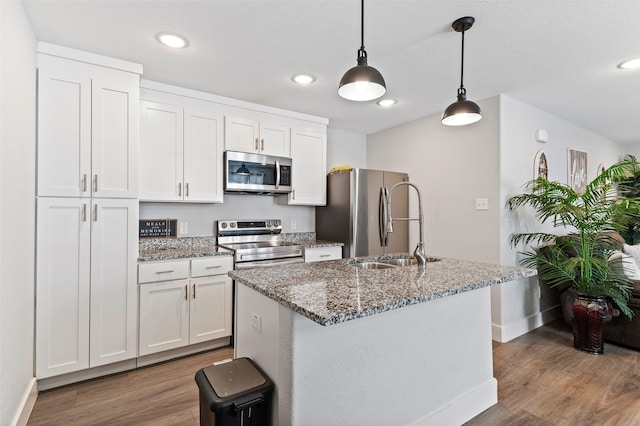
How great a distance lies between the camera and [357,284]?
1524 mm

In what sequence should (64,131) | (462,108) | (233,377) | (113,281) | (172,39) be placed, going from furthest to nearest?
(113,281) → (64,131) → (172,39) → (462,108) → (233,377)

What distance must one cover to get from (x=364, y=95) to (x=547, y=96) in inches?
100

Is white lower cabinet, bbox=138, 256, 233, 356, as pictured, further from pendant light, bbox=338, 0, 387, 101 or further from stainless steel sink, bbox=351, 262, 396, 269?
pendant light, bbox=338, 0, 387, 101

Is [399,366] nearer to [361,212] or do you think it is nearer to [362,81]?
[362,81]

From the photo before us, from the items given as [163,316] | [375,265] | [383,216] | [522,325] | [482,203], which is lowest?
[522,325]

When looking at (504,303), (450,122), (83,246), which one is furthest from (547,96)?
(83,246)

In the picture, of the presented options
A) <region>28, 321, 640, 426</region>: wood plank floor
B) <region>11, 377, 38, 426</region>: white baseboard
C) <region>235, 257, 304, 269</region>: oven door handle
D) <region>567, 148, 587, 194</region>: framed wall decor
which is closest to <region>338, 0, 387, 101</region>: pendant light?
<region>235, 257, 304, 269</region>: oven door handle

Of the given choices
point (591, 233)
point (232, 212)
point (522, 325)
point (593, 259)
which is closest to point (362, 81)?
point (232, 212)

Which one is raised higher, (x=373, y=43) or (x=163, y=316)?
(x=373, y=43)

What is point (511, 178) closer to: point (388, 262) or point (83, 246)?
point (388, 262)

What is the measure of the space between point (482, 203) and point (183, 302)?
2978 millimetres

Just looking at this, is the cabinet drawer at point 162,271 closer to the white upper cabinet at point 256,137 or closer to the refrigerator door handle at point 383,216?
the white upper cabinet at point 256,137

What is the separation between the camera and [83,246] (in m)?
2.33

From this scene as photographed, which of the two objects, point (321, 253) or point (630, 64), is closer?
point (630, 64)
